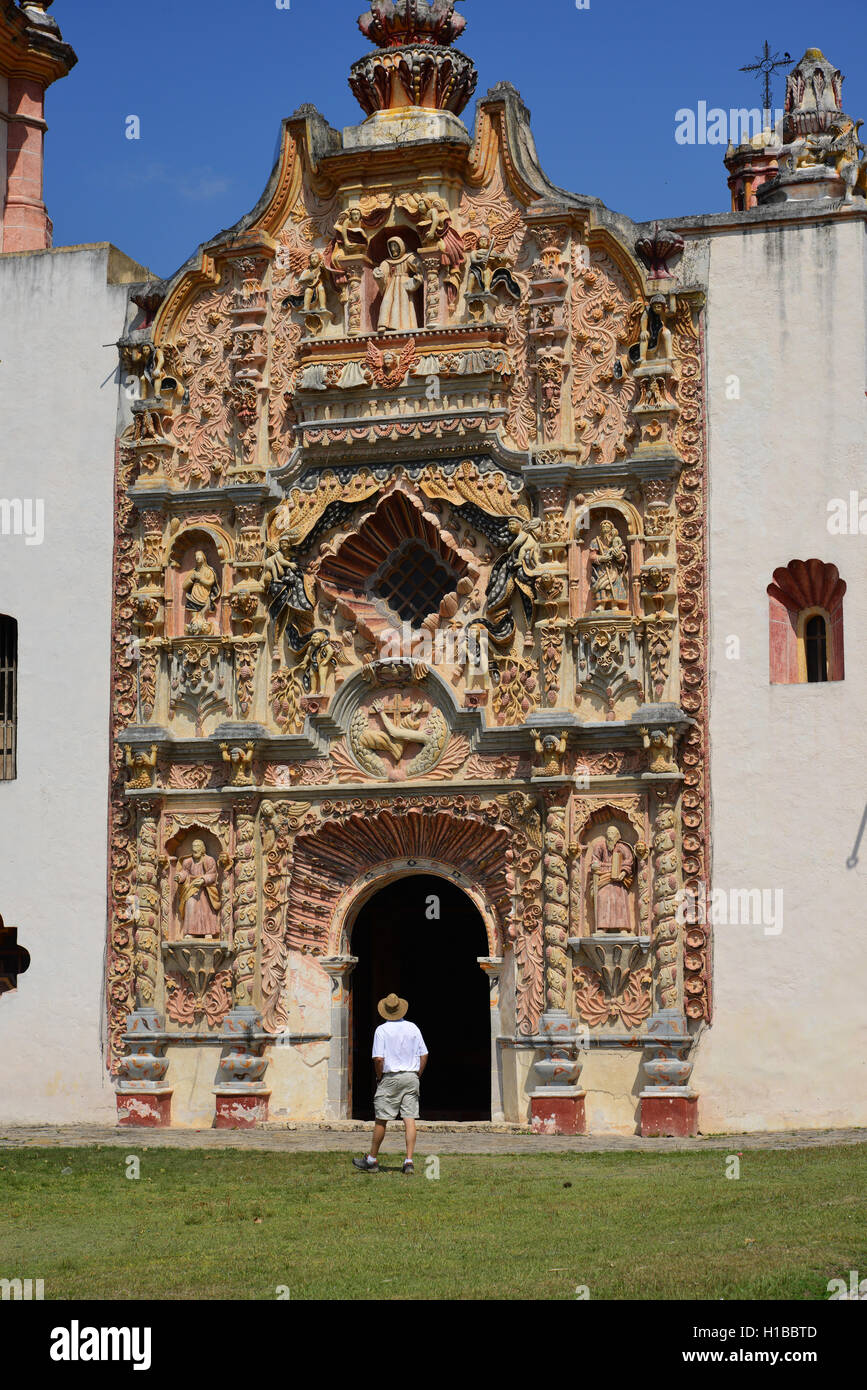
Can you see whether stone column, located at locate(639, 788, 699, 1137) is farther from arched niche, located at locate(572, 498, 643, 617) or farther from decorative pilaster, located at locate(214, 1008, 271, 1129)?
decorative pilaster, located at locate(214, 1008, 271, 1129)

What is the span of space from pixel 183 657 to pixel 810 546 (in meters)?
7.33

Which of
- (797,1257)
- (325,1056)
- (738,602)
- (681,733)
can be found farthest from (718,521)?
(797,1257)

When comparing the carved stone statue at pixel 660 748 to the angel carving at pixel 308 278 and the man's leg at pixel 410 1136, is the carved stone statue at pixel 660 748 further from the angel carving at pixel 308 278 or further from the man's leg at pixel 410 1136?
the angel carving at pixel 308 278

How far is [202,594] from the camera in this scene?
25.1 m

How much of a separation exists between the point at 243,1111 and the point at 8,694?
6.03 m

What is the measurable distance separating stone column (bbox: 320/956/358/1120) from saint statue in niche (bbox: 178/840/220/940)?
1356mm

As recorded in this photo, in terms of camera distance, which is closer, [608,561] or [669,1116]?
[669,1116]

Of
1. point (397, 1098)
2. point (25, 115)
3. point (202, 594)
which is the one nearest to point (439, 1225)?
point (397, 1098)

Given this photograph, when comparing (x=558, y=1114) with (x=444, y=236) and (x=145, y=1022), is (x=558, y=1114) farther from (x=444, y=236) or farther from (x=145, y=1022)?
(x=444, y=236)

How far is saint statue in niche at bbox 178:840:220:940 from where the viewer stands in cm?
2456

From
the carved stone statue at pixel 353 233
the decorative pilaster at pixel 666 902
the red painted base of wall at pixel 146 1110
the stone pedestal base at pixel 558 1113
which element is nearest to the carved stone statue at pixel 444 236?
the carved stone statue at pixel 353 233

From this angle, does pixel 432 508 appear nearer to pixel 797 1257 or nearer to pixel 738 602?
pixel 738 602

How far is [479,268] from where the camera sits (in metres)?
24.3

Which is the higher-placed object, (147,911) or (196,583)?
(196,583)
